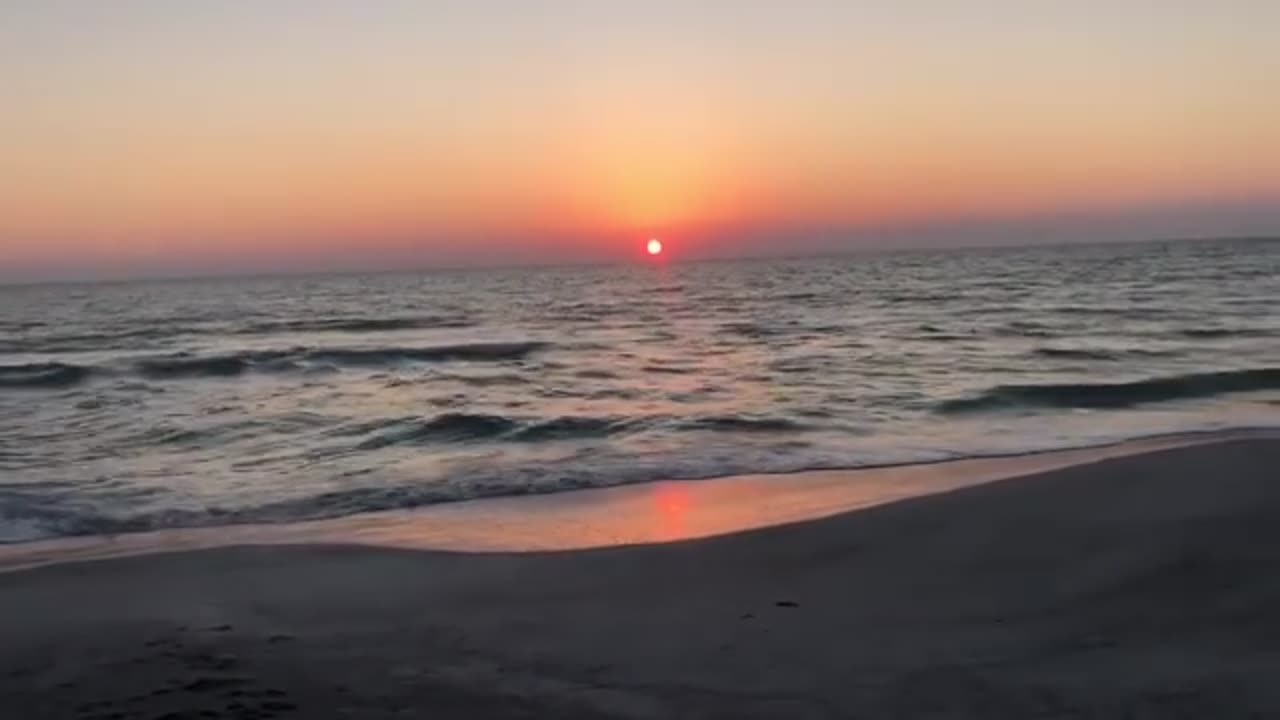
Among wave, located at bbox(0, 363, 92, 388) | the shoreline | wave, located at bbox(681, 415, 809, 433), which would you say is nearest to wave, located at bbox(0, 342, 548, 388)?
wave, located at bbox(0, 363, 92, 388)

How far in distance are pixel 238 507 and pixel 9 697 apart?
5.45 metres

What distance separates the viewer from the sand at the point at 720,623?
4.62 m

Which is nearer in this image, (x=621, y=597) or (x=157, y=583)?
(x=621, y=597)

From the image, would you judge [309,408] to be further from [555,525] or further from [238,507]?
[555,525]

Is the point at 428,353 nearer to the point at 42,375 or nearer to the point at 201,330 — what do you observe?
the point at 42,375

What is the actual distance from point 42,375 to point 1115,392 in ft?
74.7

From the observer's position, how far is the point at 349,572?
725 centimetres


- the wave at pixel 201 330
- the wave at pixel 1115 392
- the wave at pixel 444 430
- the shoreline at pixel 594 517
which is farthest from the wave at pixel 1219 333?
the wave at pixel 201 330

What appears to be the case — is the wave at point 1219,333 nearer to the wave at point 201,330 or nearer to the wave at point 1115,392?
the wave at point 1115,392

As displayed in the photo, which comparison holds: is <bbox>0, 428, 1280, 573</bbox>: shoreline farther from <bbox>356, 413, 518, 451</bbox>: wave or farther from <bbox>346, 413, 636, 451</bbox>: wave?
<bbox>356, 413, 518, 451</bbox>: wave

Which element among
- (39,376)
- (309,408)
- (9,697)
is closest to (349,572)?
(9,697)

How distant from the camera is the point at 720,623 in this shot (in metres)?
5.70

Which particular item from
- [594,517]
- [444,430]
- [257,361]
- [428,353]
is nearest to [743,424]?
[444,430]

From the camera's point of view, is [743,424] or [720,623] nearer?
[720,623]
